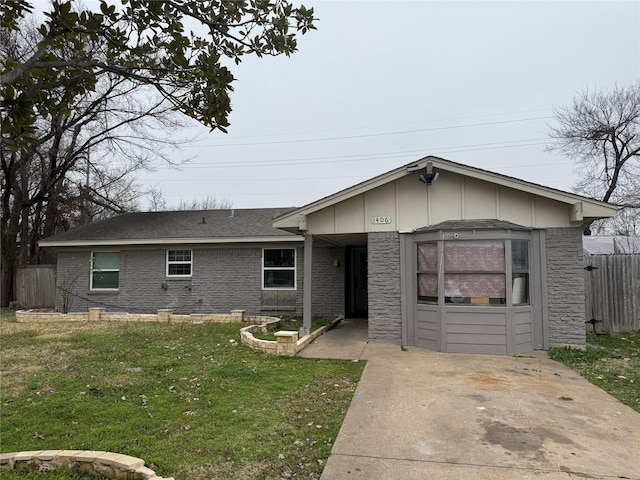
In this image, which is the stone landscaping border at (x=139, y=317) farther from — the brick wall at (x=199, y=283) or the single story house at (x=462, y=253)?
the single story house at (x=462, y=253)

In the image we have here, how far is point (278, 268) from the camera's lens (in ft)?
44.5

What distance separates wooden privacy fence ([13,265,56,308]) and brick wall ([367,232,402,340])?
45.5 feet

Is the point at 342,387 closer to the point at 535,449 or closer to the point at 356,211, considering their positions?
the point at 535,449

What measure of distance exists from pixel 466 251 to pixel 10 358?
8.68m

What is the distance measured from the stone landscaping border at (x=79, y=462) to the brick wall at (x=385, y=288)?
588cm

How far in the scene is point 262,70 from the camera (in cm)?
469

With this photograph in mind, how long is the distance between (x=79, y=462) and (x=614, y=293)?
11.8m

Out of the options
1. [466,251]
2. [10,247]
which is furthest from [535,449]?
[10,247]

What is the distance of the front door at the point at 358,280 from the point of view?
525 inches

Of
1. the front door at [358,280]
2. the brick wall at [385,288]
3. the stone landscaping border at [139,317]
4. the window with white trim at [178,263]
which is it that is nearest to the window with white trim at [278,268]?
the stone landscaping border at [139,317]

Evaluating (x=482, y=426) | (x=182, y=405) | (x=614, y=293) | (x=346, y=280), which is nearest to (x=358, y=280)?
(x=346, y=280)

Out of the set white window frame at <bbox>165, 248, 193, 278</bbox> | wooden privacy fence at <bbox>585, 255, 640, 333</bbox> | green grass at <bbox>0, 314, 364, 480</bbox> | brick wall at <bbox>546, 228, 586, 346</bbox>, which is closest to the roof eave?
white window frame at <bbox>165, 248, 193, 278</bbox>

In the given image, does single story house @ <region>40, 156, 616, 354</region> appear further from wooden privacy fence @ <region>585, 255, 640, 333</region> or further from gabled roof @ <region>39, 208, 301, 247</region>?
gabled roof @ <region>39, 208, 301, 247</region>

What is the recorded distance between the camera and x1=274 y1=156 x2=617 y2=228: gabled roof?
7.60 meters
